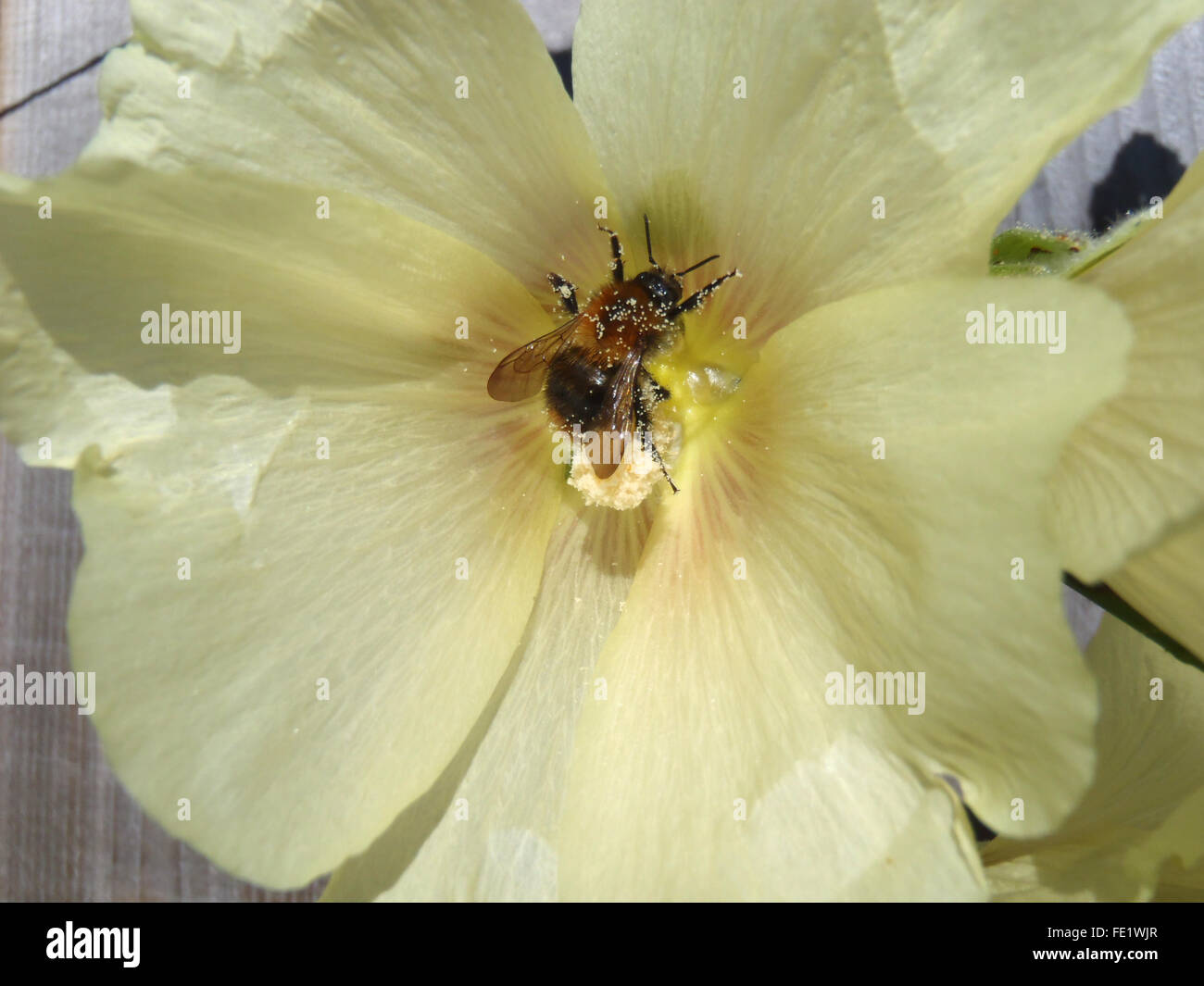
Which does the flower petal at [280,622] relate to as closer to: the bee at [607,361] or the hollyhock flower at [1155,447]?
the bee at [607,361]

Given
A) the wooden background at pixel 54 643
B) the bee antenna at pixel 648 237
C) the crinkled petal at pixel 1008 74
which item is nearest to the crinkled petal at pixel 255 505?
the bee antenna at pixel 648 237

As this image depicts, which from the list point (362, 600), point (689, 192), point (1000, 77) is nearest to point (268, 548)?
point (362, 600)

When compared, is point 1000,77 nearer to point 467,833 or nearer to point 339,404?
point 339,404

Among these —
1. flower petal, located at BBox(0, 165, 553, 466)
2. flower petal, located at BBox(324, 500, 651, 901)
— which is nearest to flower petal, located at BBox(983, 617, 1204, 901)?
flower petal, located at BBox(324, 500, 651, 901)

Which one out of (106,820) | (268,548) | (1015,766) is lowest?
(106,820)

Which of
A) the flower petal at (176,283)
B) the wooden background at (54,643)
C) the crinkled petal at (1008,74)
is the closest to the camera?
the crinkled petal at (1008,74)

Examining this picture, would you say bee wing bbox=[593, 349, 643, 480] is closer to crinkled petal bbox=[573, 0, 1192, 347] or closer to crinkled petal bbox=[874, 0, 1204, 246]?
crinkled petal bbox=[573, 0, 1192, 347]

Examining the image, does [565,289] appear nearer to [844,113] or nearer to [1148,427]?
[844,113]
